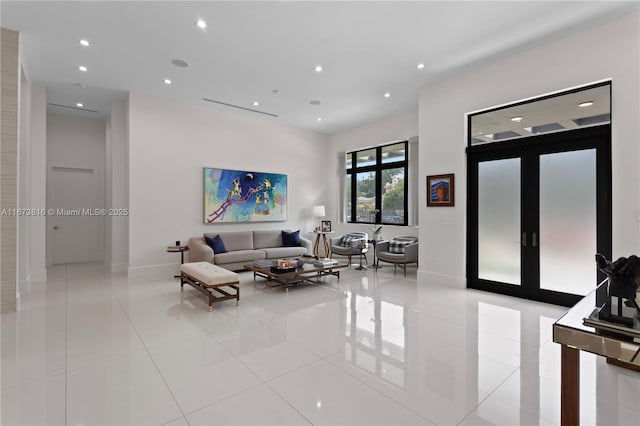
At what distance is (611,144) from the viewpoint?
3693mm

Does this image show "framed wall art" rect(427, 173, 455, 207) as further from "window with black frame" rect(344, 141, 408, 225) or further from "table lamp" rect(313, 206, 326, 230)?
"table lamp" rect(313, 206, 326, 230)

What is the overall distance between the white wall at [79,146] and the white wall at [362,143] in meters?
6.05

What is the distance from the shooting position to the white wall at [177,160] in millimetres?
6016

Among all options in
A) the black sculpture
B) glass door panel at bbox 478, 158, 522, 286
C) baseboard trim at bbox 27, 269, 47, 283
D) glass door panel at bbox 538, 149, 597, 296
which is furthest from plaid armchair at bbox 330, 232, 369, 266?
baseboard trim at bbox 27, 269, 47, 283

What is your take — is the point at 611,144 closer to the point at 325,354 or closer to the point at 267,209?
the point at 325,354

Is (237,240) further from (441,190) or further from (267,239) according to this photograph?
(441,190)

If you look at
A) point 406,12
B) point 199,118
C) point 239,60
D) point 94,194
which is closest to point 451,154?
point 406,12

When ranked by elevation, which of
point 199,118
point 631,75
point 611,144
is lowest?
point 611,144

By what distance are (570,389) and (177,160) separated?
691 centimetres

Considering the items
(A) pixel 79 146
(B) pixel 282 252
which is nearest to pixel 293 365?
(B) pixel 282 252

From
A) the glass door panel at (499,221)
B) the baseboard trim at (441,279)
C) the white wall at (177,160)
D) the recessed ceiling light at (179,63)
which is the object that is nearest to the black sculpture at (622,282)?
the glass door panel at (499,221)

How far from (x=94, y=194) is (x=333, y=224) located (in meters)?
6.41

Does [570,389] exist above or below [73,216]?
below

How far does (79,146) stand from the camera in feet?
24.7
